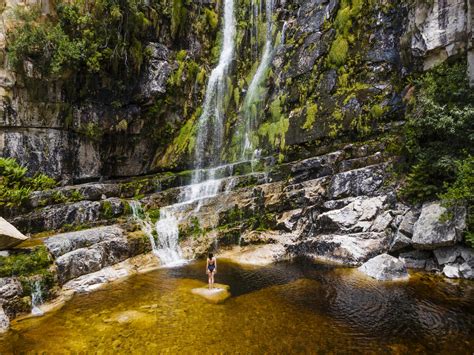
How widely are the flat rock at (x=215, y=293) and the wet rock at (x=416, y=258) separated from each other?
22.4 feet

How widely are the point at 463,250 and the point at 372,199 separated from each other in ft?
13.1

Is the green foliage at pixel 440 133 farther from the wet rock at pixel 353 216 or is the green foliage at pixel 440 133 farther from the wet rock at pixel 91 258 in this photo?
the wet rock at pixel 91 258

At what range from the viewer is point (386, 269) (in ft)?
34.6

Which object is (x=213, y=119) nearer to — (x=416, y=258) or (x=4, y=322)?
(x=416, y=258)

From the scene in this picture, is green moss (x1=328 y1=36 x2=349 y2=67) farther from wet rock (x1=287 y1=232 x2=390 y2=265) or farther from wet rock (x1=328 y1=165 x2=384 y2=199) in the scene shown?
wet rock (x1=287 y1=232 x2=390 y2=265)

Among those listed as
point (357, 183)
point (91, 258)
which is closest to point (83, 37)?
point (91, 258)

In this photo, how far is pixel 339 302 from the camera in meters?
8.88

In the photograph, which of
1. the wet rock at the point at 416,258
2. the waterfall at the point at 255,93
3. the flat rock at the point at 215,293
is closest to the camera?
the flat rock at the point at 215,293

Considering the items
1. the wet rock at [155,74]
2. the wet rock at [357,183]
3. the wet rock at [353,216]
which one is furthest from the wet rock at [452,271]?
the wet rock at [155,74]

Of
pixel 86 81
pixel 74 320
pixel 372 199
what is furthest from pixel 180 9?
pixel 74 320

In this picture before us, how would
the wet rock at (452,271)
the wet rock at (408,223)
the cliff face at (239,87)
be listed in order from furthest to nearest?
the cliff face at (239,87) < the wet rock at (408,223) < the wet rock at (452,271)

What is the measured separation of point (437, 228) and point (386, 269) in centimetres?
237

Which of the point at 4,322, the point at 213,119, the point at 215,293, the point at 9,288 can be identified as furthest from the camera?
the point at 213,119

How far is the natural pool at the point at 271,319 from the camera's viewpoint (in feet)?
22.4
